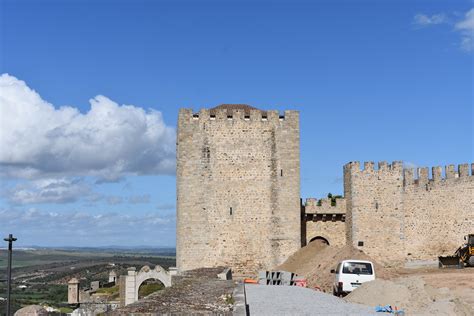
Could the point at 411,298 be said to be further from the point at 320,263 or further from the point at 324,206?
the point at 324,206

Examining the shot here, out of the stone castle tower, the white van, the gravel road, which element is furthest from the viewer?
the stone castle tower

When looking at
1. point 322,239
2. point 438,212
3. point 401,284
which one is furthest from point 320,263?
point 401,284

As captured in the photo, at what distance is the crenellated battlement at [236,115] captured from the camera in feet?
96.0

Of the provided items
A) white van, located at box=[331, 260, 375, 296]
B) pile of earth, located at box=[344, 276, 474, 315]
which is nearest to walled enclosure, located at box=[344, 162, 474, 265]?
white van, located at box=[331, 260, 375, 296]

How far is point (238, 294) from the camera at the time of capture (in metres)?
14.1

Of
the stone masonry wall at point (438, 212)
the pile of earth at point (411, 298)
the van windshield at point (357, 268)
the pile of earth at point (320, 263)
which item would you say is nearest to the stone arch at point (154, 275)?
the pile of earth at point (320, 263)

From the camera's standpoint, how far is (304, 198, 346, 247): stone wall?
102 feet

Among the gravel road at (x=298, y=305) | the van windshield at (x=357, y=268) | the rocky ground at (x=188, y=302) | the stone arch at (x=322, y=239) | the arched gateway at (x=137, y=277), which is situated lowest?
the arched gateway at (x=137, y=277)

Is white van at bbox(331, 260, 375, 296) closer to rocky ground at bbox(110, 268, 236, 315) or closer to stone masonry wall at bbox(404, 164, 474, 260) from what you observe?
rocky ground at bbox(110, 268, 236, 315)

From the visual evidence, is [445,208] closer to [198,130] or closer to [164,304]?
[198,130]

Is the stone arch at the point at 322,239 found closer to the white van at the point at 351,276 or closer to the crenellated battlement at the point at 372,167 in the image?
the crenellated battlement at the point at 372,167

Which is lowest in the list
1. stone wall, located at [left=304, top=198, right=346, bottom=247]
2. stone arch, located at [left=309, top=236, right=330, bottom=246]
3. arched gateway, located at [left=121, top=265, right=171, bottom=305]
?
arched gateway, located at [left=121, top=265, right=171, bottom=305]

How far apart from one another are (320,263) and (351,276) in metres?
6.93

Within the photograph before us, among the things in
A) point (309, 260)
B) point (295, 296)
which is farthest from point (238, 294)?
point (309, 260)
